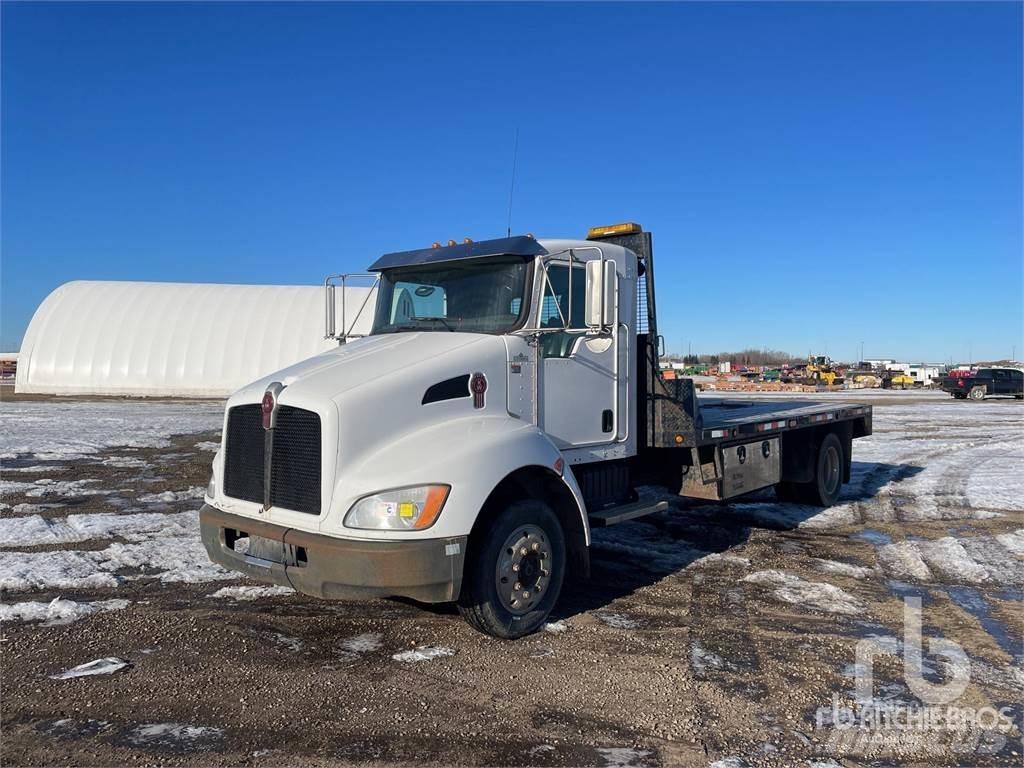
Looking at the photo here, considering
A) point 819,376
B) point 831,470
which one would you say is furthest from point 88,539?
point 819,376

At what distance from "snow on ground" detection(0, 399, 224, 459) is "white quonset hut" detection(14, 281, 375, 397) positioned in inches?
270

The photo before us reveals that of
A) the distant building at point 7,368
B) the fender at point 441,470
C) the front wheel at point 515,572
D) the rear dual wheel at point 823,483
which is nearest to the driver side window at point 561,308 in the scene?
the fender at point 441,470


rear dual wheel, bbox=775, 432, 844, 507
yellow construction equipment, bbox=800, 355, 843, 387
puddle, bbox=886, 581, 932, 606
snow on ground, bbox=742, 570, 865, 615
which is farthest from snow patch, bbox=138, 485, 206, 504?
yellow construction equipment, bbox=800, 355, 843, 387

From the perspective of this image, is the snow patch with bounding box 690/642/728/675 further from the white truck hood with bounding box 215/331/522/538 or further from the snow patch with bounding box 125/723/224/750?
the snow patch with bounding box 125/723/224/750

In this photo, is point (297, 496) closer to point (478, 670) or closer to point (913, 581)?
point (478, 670)

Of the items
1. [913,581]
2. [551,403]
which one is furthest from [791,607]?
[551,403]

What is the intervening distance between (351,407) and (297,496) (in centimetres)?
66

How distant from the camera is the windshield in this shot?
5605mm

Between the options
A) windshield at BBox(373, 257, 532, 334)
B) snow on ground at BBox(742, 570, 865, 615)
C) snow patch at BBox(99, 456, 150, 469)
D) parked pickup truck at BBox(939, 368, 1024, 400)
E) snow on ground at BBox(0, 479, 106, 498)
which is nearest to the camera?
windshield at BBox(373, 257, 532, 334)

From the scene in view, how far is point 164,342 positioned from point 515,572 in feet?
118

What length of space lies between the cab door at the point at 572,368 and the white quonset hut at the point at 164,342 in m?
30.1

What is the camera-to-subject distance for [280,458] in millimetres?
4734

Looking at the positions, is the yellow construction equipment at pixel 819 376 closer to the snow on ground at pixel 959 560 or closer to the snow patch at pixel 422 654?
the snow on ground at pixel 959 560

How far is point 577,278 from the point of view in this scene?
586 cm
